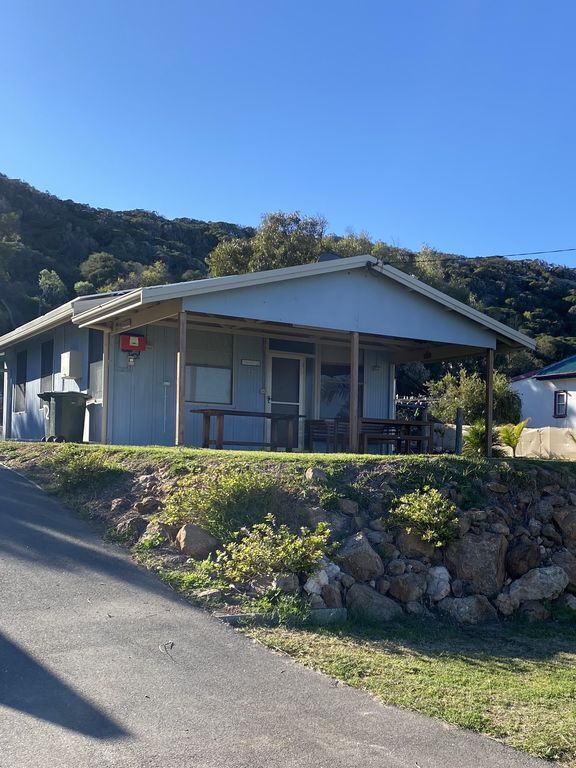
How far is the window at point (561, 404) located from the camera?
3331cm

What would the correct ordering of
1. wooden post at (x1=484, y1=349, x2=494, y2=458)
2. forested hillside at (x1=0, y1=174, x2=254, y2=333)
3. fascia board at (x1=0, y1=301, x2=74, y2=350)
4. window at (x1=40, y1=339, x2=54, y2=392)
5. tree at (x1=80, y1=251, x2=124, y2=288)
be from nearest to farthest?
wooden post at (x1=484, y1=349, x2=494, y2=458) < fascia board at (x1=0, y1=301, x2=74, y2=350) < window at (x1=40, y1=339, x2=54, y2=392) < forested hillside at (x1=0, y1=174, x2=254, y2=333) < tree at (x1=80, y1=251, x2=124, y2=288)

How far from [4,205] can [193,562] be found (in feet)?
170

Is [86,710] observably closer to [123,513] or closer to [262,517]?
[262,517]

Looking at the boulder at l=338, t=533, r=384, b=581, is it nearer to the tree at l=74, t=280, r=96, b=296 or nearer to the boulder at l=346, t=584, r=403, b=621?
the boulder at l=346, t=584, r=403, b=621

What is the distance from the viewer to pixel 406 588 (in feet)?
24.8

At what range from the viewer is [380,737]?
14.4ft

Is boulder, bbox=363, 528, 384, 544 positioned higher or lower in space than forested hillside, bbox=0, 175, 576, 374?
lower

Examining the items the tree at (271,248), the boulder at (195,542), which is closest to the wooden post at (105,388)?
the boulder at (195,542)

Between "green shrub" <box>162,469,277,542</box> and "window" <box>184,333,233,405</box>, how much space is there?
5992mm

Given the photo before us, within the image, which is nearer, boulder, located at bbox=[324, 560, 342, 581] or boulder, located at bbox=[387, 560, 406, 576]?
boulder, located at bbox=[324, 560, 342, 581]

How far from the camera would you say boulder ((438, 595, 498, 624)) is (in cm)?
A: 753

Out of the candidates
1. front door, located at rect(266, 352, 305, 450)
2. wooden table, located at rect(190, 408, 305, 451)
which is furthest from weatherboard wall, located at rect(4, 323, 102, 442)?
front door, located at rect(266, 352, 305, 450)

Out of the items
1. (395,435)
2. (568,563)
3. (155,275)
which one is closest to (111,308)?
(395,435)

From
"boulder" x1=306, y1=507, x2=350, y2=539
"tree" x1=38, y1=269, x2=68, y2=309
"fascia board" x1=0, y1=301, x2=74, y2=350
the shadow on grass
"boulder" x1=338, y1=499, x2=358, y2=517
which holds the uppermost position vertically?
→ "tree" x1=38, y1=269, x2=68, y2=309
